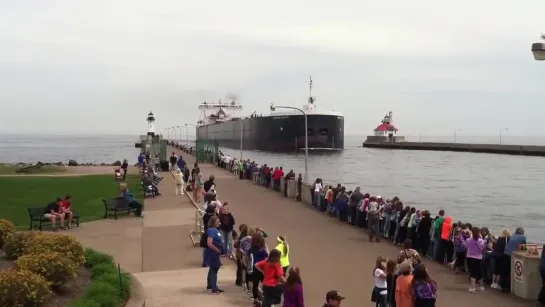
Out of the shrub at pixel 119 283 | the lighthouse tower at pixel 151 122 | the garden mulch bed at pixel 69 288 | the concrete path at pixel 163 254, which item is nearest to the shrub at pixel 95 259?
the garden mulch bed at pixel 69 288

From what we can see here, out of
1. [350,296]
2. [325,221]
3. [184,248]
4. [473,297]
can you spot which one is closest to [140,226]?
[184,248]

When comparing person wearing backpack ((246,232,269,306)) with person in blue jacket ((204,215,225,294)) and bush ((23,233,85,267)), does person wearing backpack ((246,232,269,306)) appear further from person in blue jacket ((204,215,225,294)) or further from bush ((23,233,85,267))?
bush ((23,233,85,267))

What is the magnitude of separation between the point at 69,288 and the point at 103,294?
112cm

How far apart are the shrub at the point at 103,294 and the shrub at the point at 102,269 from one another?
3.68ft

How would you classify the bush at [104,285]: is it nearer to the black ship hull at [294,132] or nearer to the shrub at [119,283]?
the shrub at [119,283]

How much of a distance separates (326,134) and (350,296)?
91840 mm

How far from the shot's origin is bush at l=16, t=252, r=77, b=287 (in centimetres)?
886

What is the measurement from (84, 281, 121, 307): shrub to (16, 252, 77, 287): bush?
52cm

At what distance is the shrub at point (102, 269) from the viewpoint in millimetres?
10144

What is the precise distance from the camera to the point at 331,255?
14703 millimetres

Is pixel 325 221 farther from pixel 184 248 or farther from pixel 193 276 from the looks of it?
pixel 193 276

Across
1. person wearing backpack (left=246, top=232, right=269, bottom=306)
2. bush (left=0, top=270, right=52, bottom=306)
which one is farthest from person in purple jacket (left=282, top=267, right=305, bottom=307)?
bush (left=0, top=270, right=52, bottom=306)

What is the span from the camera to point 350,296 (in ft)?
36.1

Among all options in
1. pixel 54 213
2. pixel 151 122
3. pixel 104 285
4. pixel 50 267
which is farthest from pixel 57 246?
pixel 151 122
